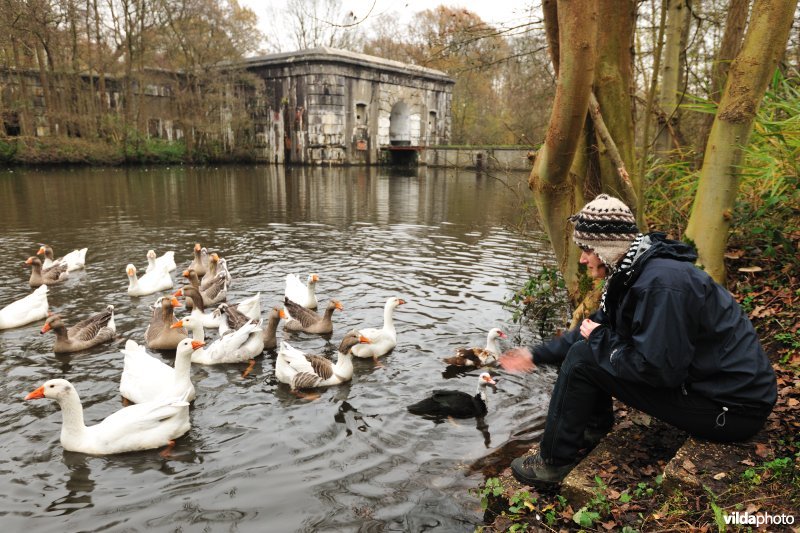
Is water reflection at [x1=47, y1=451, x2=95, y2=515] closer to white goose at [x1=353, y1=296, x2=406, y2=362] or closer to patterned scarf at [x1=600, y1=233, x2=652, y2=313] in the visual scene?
white goose at [x1=353, y1=296, x2=406, y2=362]

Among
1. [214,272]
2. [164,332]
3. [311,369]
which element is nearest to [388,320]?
[311,369]

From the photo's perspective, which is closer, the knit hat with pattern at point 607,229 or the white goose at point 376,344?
the knit hat with pattern at point 607,229

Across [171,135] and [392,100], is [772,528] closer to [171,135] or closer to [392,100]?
[171,135]

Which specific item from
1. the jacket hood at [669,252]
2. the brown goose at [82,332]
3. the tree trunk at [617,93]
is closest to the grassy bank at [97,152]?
the brown goose at [82,332]

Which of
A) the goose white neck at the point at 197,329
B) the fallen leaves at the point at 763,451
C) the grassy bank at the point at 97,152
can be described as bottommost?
the goose white neck at the point at 197,329

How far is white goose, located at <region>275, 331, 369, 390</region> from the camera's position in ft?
20.1

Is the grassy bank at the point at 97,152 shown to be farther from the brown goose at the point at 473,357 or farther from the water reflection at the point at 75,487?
the brown goose at the point at 473,357

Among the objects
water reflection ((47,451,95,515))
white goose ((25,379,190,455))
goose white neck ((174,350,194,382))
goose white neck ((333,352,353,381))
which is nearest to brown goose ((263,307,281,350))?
goose white neck ((333,352,353,381))

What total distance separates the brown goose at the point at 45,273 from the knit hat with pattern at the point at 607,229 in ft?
30.5

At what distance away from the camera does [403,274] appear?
1073 cm

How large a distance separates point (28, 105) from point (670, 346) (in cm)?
3722

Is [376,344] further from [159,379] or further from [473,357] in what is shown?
[159,379]

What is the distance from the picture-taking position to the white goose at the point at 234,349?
6770 millimetres

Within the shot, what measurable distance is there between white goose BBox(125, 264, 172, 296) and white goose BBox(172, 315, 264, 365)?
272 centimetres
